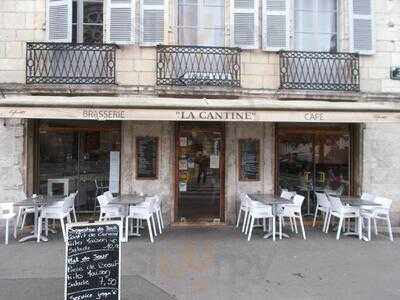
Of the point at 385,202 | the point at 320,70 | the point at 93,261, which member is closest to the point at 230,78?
the point at 320,70

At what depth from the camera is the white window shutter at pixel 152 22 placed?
10227 mm

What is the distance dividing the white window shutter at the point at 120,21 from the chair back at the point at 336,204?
5637 mm

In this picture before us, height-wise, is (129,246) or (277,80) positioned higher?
(277,80)

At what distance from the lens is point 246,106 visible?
8.23m

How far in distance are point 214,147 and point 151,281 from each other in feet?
15.7

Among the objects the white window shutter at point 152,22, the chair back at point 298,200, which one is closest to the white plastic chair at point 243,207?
the chair back at point 298,200

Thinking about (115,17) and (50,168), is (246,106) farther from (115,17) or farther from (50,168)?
(50,168)

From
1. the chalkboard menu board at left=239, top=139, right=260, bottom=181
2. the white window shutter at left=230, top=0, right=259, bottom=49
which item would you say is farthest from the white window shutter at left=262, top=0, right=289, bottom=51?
the chalkboard menu board at left=239, top=139, right=260, bottom=181

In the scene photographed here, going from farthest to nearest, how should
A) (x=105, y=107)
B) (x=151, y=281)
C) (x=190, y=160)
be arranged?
1. (x=190, y=160)
2. (x=105, y=107)
3. (x=151, y=281)

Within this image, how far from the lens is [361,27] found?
10.7 metres

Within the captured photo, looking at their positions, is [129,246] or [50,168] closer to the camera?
[129,246]

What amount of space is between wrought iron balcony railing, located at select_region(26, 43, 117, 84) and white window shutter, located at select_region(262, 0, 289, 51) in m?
3.62

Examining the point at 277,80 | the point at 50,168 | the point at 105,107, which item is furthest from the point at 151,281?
the point at 277,80

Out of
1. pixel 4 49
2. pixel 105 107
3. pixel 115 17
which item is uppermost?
pixel 115 17
